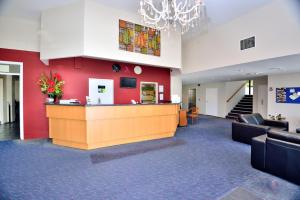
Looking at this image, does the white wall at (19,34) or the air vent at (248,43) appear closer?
the air vent at (248,43)

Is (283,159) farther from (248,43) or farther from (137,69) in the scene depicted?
(137,69)

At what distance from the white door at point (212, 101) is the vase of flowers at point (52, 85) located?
936 centimetres

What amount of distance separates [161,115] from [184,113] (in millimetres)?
2622

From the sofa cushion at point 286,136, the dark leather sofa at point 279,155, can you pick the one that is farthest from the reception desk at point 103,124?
the sofa cushion at point 286,136

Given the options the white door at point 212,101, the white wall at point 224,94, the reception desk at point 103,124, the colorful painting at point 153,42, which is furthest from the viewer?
the white door at point 212,101

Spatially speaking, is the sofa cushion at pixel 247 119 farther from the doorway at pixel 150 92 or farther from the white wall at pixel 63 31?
the white wall at pixel 63 31

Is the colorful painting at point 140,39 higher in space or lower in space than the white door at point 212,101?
higher

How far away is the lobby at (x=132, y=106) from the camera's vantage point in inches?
103

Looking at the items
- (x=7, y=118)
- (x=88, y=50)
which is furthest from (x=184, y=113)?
(x=7, y=118)

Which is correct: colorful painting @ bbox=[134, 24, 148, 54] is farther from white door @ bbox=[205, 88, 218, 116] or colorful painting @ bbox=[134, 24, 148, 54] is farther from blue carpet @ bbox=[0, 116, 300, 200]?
white door @ bbox=[205, 88, 218, 116]

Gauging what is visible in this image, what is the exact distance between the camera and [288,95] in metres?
6.56

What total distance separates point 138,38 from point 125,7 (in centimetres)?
97

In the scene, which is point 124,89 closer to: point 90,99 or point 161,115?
point 90,99

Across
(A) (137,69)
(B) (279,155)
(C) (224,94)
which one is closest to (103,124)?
(A) (137,69)
